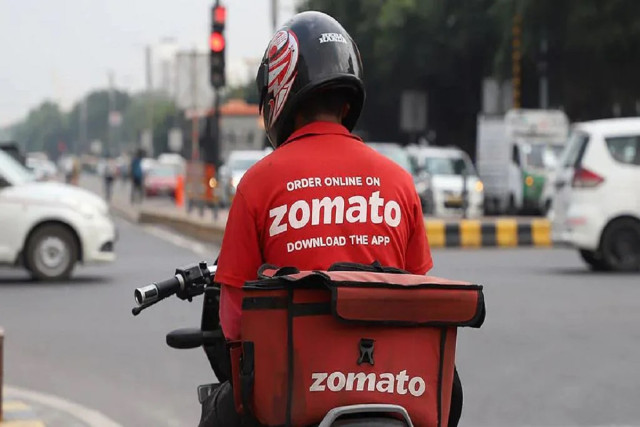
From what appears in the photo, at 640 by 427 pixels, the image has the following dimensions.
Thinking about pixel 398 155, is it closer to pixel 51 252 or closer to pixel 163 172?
pixel 51 252

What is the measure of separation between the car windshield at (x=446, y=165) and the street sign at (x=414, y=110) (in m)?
17.9

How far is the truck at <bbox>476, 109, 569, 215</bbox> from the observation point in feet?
113

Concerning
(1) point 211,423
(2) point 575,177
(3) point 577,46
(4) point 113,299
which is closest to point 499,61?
(3) point 577,46

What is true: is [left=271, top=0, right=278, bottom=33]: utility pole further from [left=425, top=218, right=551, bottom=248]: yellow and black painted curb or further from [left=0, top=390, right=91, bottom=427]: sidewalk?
[left=0, top=390, right=91, bottom=427]: sidewalk

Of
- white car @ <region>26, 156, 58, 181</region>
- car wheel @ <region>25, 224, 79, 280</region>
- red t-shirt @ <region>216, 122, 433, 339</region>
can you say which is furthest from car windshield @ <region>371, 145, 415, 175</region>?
red t-shirt @ <region>216, 122, 433, 339</region>

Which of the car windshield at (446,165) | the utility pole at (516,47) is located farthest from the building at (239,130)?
the car windshield at (446,165)

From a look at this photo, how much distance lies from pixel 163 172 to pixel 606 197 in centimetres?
4571

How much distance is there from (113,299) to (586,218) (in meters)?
5.86

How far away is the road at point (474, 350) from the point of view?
8625mm

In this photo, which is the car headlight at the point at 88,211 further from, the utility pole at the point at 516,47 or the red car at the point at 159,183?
the red car at the point at 159,183

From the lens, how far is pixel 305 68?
3.55 m

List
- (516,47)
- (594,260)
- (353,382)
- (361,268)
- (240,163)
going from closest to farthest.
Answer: (353,382)
(361,268)
(594,260)
(240,163)
(516,47)

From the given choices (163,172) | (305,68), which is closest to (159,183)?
(163,172)

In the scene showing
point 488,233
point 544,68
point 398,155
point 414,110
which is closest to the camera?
point 488,233
